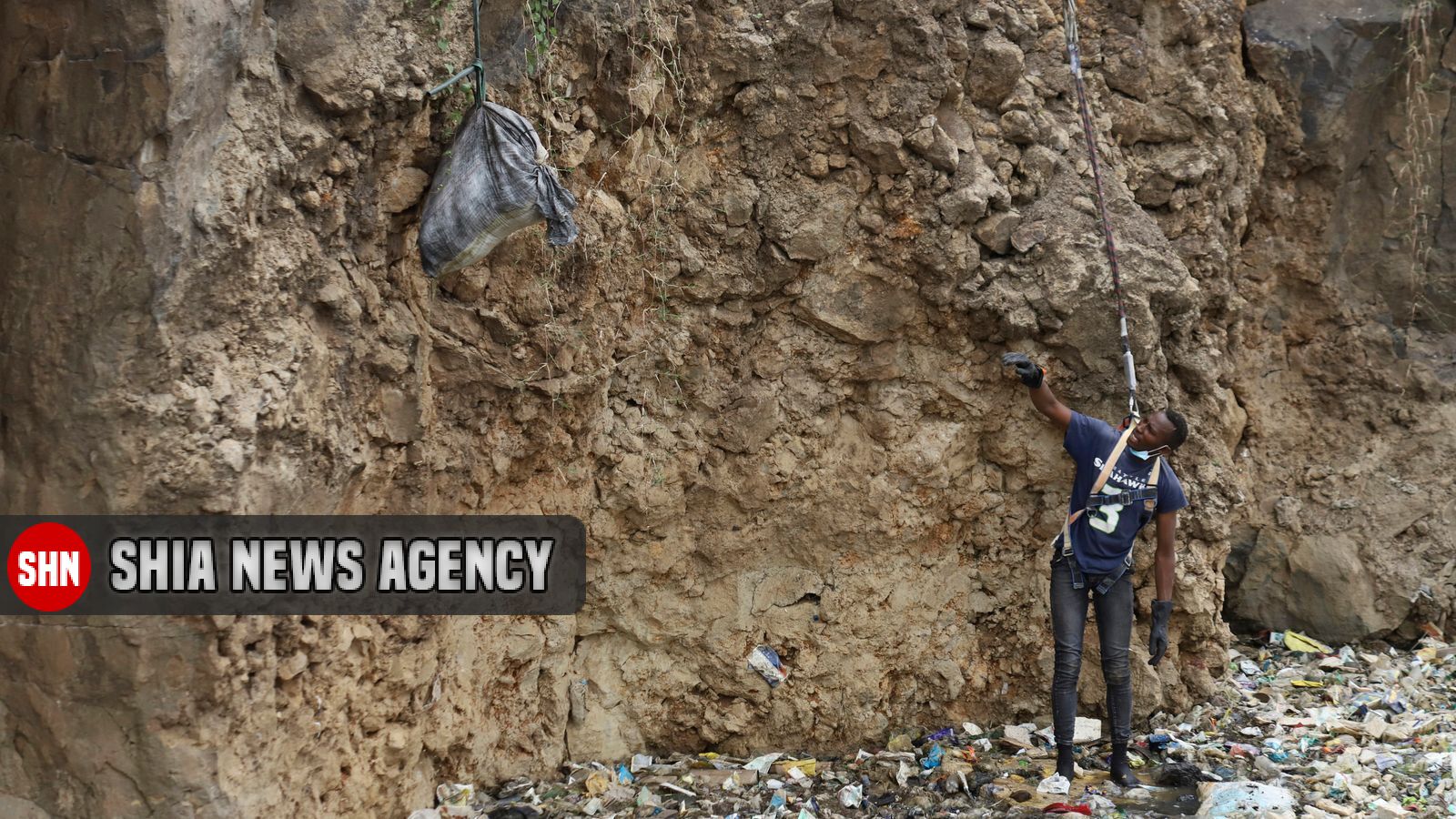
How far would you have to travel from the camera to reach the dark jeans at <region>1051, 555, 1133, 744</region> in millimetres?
4812

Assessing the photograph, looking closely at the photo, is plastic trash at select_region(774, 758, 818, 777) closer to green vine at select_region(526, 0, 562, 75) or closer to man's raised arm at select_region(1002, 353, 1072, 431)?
man's raised arm at select_region(1002, 353, 1072, 431)

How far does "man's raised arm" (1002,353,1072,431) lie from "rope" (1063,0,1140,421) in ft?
0.97

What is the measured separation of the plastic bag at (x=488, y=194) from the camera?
386 cm

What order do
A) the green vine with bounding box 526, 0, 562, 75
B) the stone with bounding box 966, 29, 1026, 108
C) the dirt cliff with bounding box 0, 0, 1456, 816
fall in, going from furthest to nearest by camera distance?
1. the stone with bounding box 966, 29, 1026, 108
2. the green vine with bounding box 526, 0, 562, 75
3. the dirt cliff with bounding box 0, 0, 1456, 816

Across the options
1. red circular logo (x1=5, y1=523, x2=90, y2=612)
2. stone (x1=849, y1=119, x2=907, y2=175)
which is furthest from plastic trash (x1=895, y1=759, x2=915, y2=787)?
red circular logo (x1=5, y1=523, x2=90, y2=612)

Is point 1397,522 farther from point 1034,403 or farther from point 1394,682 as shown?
point 1034,403

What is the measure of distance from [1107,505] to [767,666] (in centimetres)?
164

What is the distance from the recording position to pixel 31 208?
334cm

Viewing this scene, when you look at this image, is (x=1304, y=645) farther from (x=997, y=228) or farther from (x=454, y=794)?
(x=454, y=794)

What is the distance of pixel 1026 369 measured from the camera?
4.79 meters

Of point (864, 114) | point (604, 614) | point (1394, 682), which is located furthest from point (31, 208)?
point (1394, 682)

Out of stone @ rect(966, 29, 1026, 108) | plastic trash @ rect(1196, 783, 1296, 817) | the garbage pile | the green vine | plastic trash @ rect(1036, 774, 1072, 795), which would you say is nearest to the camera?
the green vine

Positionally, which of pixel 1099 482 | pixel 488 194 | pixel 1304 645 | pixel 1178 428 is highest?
pixel 488 194

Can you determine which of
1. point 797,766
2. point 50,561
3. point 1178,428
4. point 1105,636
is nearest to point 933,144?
point 1178,428
